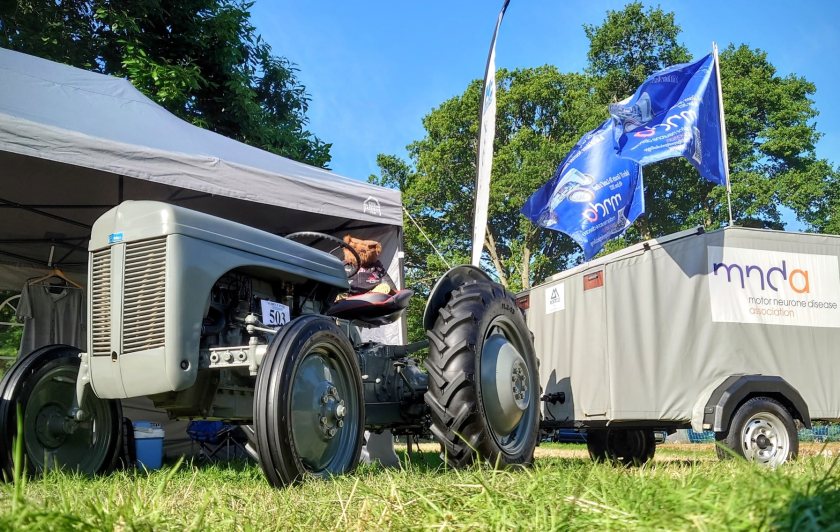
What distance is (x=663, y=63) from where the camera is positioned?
27250mm

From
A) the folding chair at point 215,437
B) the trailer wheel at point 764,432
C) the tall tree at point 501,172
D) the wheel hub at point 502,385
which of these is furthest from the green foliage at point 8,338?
the tall tree at point 501,172

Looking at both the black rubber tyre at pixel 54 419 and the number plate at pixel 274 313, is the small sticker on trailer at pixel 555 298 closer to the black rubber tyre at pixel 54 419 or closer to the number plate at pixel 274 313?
the number plate at pixel 274 313

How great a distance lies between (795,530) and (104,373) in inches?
118

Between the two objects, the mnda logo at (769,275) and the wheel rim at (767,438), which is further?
the mnda logo at (769,275)

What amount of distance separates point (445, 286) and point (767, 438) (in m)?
3.05

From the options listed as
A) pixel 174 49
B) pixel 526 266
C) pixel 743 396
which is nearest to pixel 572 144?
pixel 526 266

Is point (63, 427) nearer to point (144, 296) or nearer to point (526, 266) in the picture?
point (144, 296)

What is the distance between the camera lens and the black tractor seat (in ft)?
14.9

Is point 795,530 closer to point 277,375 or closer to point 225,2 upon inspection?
point 277,375

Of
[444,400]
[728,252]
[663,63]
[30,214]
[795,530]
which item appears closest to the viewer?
[795,530]

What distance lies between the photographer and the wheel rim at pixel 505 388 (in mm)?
4215

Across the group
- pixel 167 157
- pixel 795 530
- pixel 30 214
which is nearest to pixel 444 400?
pixel 795 530

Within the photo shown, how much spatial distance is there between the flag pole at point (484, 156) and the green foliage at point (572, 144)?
50.1ft

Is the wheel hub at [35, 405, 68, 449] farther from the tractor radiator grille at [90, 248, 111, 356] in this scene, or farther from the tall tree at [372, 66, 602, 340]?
the tall tree at [372, 66, 602, 340]
